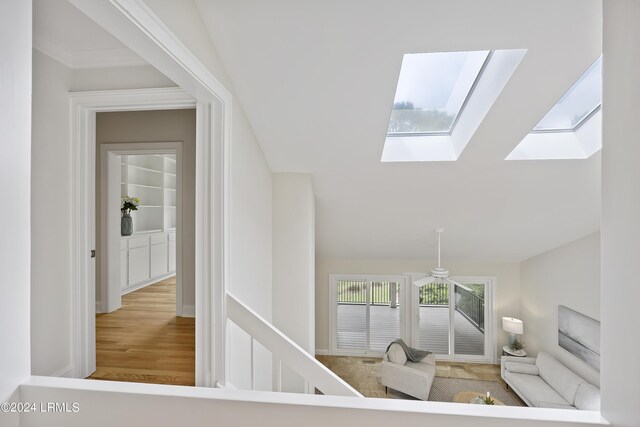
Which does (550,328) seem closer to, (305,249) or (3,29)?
(305,249)

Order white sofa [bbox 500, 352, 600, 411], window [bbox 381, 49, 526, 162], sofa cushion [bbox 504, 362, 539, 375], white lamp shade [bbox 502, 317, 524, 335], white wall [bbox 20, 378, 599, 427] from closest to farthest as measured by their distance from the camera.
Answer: white wall [bbox 20, 378, 599, 427] < window [bbox 381, 49, 526, 162] < white sofa [bbox 500, 352, 600, 411] < sofa cushion [bbox 504, 362, 539, 375] < white lamp shade [bbox 502, 317, 524, 335]

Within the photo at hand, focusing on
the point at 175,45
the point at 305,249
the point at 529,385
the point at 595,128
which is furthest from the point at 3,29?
the point at 529,385

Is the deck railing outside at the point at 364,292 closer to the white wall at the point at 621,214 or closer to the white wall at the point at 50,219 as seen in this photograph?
the white wall at the point at 50,219

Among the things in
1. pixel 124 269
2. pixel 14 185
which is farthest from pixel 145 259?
pixel 14 185

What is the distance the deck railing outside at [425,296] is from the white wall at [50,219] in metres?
4.71

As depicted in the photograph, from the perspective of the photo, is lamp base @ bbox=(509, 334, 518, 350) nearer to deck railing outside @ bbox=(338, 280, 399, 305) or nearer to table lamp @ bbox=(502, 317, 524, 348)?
table lamp @ bbox=(502, 317, 524, 348)

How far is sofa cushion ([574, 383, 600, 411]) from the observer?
12.5 feet

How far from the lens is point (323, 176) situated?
2.95 metres

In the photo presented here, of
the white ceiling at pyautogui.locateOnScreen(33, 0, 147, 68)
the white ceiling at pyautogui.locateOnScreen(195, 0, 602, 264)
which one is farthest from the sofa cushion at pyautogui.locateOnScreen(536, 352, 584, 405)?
the white ceiling at pyautogui.locateOnScreen(33, 0, 147, 68)

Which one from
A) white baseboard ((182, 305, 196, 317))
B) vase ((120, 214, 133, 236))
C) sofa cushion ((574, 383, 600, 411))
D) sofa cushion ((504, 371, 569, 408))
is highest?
vase ((120, 214, 133, 236))

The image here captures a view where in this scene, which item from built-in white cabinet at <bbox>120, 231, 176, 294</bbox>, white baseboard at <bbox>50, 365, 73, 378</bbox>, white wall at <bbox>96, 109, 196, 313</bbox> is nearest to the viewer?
white baseboard at <bbox>50, 365, 73, 378</bbox>

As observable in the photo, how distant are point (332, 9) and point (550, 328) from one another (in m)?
5.87

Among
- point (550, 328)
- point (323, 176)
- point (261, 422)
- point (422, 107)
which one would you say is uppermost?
point (422, 107)

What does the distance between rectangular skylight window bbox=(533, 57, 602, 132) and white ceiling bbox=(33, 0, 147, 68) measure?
2804 mm
